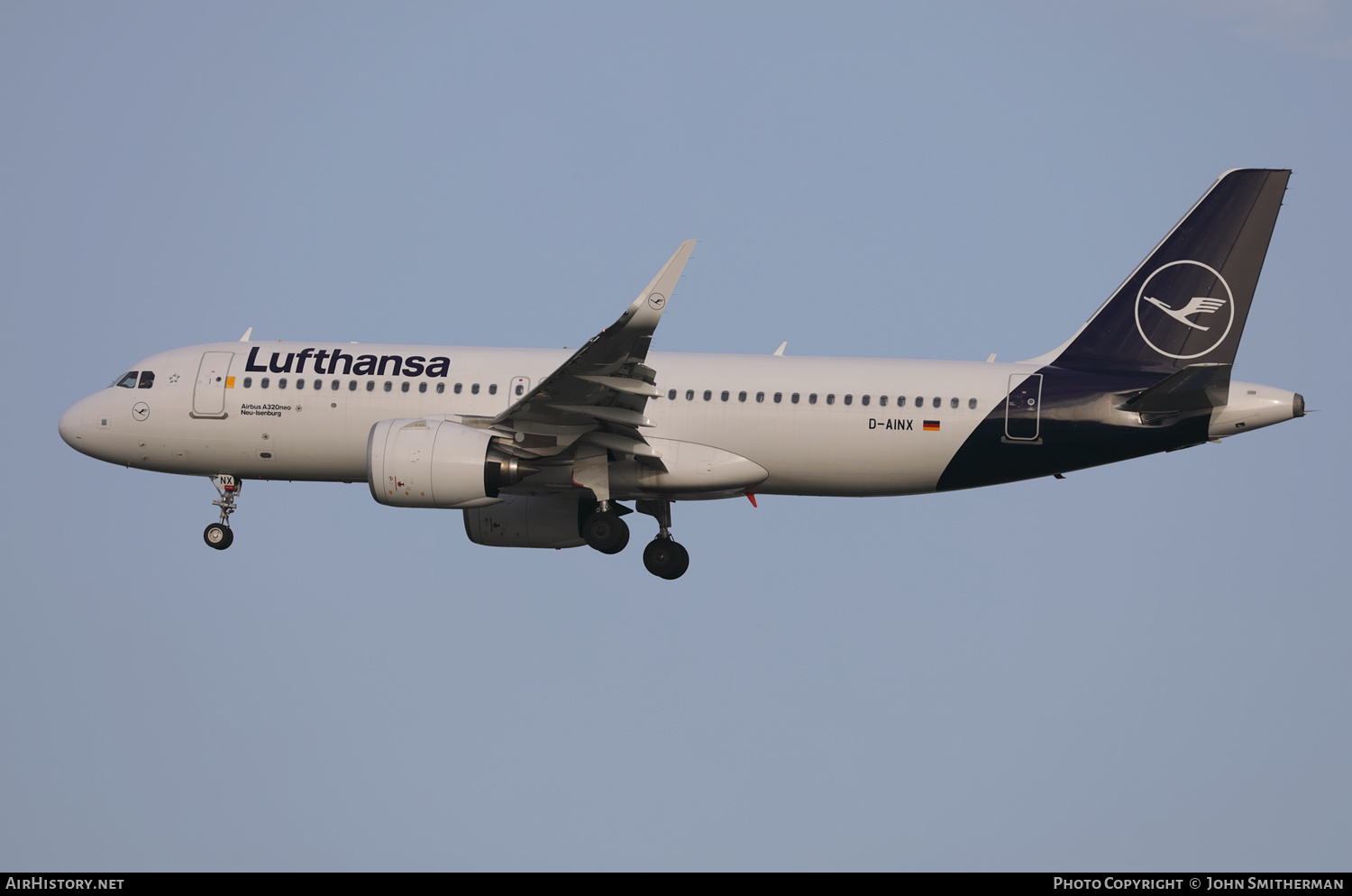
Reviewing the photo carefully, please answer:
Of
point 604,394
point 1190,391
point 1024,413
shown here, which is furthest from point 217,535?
point 1190,391

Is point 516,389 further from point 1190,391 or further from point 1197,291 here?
point 1197,291

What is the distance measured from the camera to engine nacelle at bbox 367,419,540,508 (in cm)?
3384

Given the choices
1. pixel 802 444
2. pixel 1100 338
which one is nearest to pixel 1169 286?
pixel 1100 338

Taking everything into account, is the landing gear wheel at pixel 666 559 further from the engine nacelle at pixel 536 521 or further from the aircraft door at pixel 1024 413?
→ the aircraft door at pixel 1024 413

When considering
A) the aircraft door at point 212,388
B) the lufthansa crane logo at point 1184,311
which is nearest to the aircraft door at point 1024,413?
the lufthansa crane logo at point 1184,311

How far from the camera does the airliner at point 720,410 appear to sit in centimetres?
3403

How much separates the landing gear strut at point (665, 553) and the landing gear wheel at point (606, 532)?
→ 197 centimetres

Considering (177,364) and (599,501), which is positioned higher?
(177,364)

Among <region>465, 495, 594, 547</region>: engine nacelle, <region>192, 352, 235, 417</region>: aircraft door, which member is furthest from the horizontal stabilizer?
<region>192, 352, 235, 417</region>: aircraft door

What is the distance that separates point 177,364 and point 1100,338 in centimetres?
2114

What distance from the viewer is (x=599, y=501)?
35.7m

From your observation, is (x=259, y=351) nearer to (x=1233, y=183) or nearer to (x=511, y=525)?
(x=511, y=525)

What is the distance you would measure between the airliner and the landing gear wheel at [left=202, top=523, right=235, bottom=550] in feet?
4.92

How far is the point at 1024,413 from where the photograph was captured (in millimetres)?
35125
